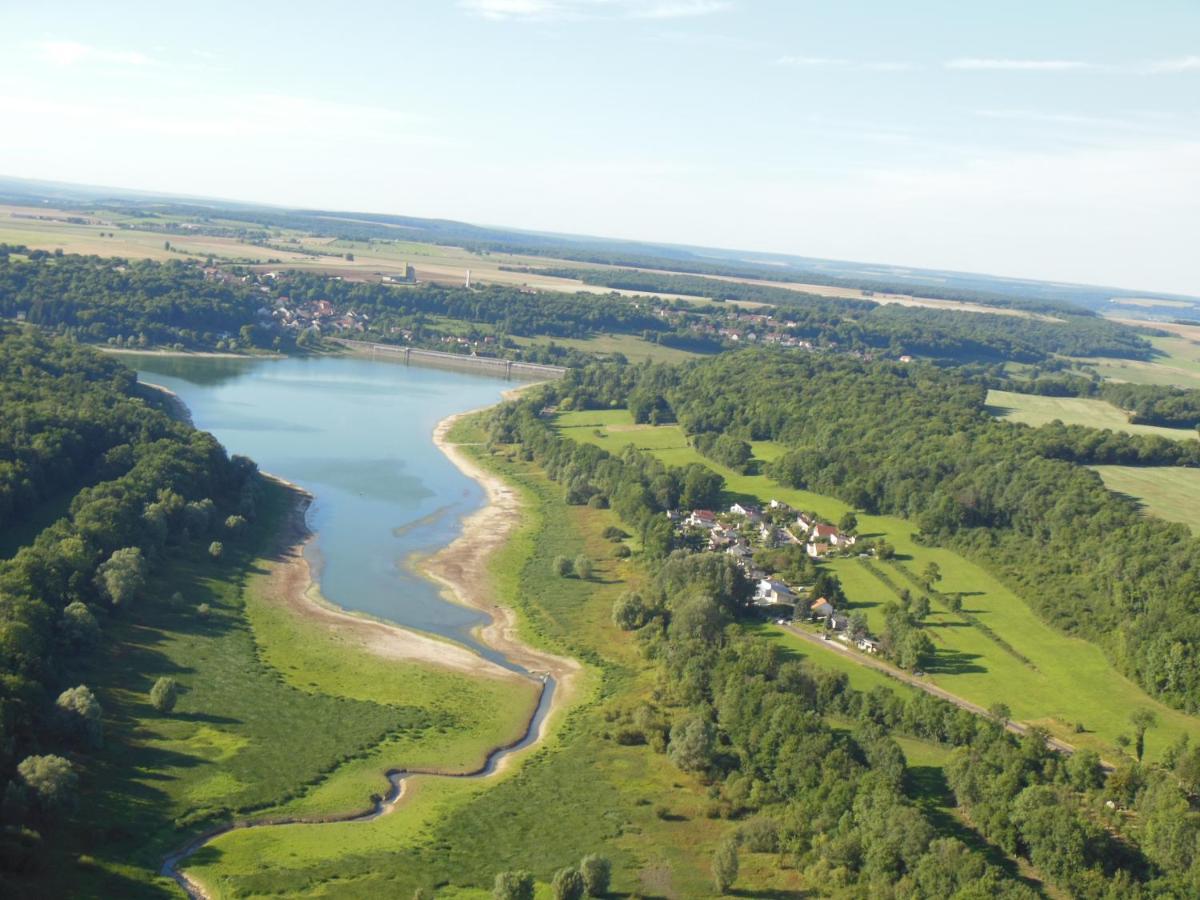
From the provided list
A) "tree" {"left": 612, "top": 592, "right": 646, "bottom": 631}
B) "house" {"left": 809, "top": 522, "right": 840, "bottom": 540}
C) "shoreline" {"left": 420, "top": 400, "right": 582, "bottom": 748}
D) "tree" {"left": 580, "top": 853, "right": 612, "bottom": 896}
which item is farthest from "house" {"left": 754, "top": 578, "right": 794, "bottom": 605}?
"tree" {"left": 580, "top": 853, "right": 612, "bottom": 896}

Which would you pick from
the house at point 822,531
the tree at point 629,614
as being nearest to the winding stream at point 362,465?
the tree at point 629,614

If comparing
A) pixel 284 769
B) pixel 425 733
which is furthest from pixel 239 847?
pixel 425 733

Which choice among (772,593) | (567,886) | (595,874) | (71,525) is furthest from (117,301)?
(567,886)

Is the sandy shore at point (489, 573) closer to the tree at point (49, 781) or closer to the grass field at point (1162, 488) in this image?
the tree at point (49, 781)

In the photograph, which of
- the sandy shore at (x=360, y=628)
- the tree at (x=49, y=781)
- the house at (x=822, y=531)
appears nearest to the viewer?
the tree at (x=49, y=781)

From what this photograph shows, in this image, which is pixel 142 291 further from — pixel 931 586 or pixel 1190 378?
pixel 1190 378
